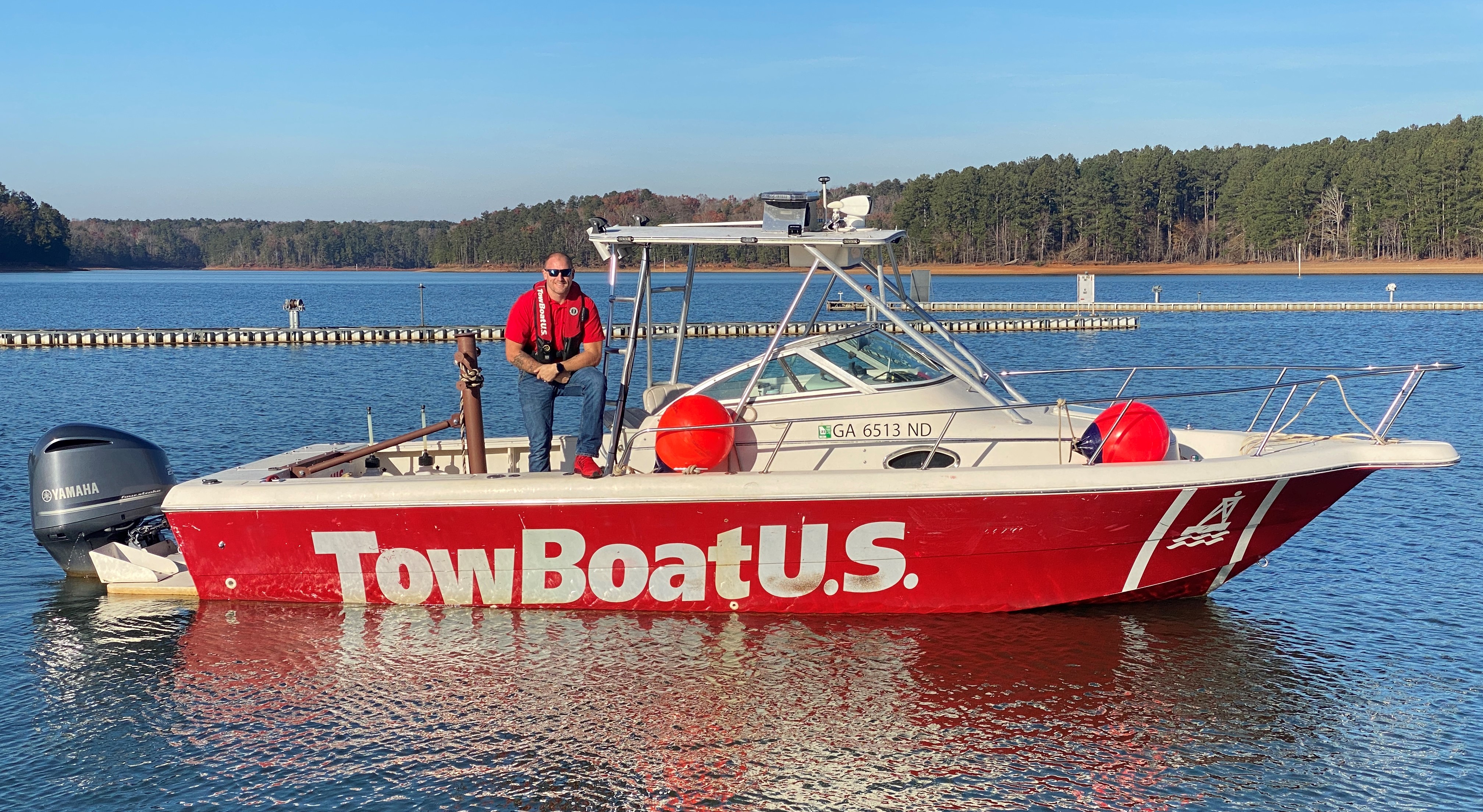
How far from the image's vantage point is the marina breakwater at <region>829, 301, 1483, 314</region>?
55.0 meters

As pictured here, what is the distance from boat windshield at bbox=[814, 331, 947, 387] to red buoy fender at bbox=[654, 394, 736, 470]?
1.06 m

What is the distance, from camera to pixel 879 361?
9023 mm

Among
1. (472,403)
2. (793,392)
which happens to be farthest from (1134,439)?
(472,403)

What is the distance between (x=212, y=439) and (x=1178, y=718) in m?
16.6

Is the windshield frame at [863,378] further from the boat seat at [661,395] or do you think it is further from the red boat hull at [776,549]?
the red boat hull at [776,549]

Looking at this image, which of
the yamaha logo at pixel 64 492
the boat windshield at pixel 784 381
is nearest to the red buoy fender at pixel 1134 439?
the boat windshield at pixel 784 381

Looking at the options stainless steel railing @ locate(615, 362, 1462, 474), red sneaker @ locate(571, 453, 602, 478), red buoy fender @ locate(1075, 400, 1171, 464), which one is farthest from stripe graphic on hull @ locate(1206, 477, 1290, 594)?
red sneaker @ locate(571, 453, 602, 478)

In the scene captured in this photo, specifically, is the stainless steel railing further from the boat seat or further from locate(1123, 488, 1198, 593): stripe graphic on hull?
locate(1123, 488, 1198, 593): stripe graphic on hull

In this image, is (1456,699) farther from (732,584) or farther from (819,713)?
(732,584)

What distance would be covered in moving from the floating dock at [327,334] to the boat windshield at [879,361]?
31.0 meters

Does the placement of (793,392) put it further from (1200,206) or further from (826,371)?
(1200,206)

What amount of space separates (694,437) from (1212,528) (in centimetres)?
368

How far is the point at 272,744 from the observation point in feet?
22.2

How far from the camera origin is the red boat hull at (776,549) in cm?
820
